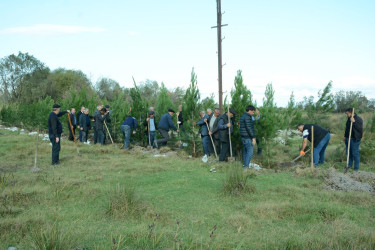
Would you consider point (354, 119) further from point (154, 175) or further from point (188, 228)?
point (188, 228)

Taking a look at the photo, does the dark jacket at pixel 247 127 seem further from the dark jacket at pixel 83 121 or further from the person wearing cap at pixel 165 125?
the dark jacket at pixel 83 121

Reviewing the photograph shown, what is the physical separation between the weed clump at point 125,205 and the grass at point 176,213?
16 mm

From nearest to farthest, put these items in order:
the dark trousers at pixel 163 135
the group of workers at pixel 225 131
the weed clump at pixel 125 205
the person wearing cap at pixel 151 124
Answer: the weed clump at pixel 125 205 → the group of workers at pixel 225 131 → the dark trousers at pixel 163 135 → the person wearing cap at pixel 151 124

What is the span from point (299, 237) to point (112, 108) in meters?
12.7

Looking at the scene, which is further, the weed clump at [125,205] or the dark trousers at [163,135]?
the dark trousers at [163,135]

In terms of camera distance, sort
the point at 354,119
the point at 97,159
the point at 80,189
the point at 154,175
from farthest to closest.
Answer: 1. the point at 97,159
2. the point at 354,119
3. the point at 154,175
4. the point at 80,189

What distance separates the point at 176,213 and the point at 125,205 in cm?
82

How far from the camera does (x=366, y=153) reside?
10.3m

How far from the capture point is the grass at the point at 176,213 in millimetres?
3861

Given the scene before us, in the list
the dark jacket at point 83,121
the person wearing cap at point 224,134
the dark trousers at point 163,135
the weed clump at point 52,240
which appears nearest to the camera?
the weed clump at point 52,240

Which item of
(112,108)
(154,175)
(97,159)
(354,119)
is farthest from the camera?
(112,108)

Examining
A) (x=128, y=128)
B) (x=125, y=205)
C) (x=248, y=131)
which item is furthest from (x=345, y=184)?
(x=128, y=128)

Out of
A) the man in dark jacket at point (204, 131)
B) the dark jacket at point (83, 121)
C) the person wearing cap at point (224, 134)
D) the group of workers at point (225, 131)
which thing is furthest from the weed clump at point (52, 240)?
the dark jacket at point (83, 121)

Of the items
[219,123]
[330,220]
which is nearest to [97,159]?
[219,123]
